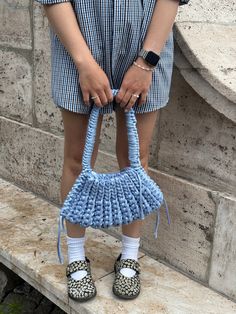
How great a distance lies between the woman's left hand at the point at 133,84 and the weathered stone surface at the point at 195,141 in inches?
16.9

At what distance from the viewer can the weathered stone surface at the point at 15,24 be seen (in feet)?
9.98

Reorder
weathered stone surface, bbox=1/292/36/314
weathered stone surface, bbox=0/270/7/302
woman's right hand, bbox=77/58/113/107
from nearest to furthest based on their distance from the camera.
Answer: woman's right hand, bbox=77/58/113/107
weathered stone surface, bbox=1/292/36/314
weathered stone surface, bbox=0/270/7/302

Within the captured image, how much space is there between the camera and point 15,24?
10.3ft

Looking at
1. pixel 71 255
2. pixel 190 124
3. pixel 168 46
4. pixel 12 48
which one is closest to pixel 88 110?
pixel 168 46

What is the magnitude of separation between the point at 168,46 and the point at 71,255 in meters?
1.04

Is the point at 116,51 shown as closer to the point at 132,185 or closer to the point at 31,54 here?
the point at 132,185

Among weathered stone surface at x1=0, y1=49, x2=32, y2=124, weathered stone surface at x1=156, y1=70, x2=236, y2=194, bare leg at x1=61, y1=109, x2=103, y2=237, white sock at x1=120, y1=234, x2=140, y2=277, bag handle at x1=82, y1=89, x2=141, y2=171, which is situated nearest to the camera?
bag handle at x1=82, y1=89, x2=141, y2=171

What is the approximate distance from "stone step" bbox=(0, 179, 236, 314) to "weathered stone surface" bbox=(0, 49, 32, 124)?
67 cm

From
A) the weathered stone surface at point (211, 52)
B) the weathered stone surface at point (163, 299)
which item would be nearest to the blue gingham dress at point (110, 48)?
the weathered stone surface at point (211, 52)

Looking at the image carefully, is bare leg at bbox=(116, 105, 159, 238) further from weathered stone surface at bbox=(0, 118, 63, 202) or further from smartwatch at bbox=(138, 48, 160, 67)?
Result: weathered stone surface at bbox=(0, 118, 63, 202)

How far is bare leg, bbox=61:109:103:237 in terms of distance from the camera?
1.98m

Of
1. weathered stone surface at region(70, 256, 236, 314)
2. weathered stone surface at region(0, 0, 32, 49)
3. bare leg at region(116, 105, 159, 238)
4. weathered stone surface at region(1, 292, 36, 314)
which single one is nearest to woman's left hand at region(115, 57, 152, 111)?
bare leg at region(116, 105, 159, 238)

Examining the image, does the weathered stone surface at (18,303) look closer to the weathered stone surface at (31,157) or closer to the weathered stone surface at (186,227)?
the weathered stone surface at (31,157)

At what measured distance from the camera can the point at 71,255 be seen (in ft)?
7.32
